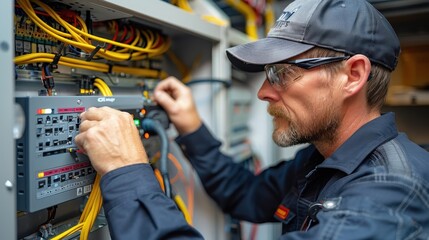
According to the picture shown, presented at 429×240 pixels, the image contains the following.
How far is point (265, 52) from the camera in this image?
0.88 metres

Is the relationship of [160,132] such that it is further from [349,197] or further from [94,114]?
[349,197]

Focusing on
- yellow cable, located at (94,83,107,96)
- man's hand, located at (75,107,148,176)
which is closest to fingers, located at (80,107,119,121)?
man's hand, located at (75,107,148,176)

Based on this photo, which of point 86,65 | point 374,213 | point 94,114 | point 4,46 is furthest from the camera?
point 86,65

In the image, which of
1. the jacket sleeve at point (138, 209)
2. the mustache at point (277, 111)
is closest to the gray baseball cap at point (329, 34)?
the mustache at point (277, 111)

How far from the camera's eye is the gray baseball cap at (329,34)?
0.84 metres

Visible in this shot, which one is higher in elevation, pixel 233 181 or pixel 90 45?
pixel 90 45

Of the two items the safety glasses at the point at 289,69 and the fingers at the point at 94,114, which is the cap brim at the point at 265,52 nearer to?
the safety glasses at the point at 289,69

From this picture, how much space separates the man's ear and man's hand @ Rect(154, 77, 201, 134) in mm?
526

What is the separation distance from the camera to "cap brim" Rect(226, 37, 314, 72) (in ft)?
2.79

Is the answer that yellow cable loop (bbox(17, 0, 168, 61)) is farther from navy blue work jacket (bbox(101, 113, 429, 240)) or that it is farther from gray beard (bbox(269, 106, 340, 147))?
gray beard (bbox(269, 106, 340, 147))

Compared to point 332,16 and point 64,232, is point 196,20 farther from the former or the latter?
point 64,232

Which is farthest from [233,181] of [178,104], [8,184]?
[8,184]

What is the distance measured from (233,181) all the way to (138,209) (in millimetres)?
614

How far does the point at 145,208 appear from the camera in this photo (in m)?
0.72
